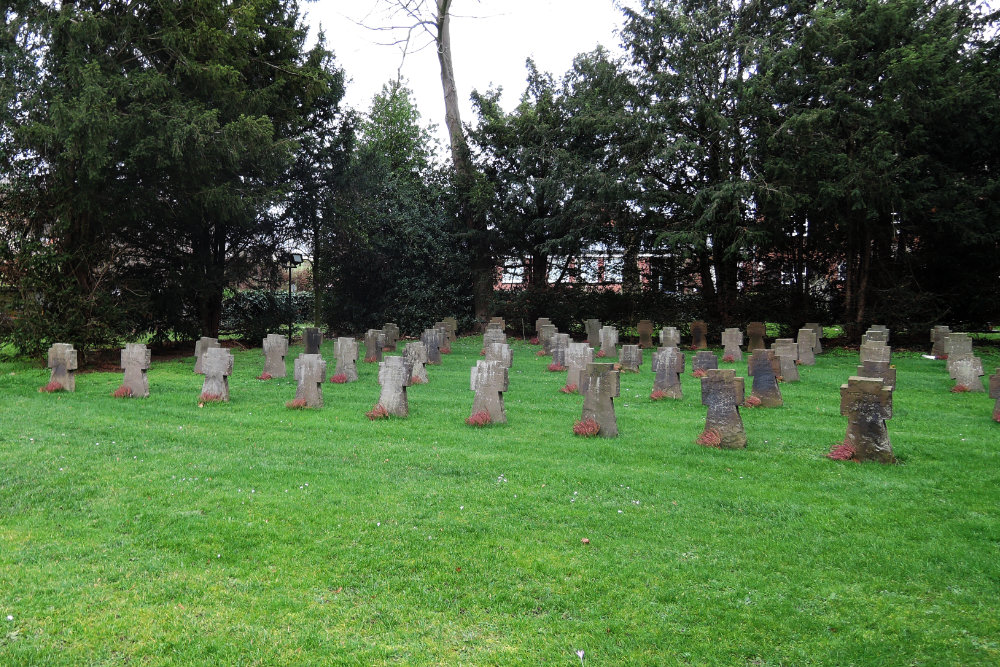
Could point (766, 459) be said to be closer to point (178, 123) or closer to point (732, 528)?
point (732, 528)

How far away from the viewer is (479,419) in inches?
366

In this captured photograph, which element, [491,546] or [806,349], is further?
[806,349]

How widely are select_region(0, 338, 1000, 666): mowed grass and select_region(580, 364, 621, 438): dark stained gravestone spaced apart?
41 centimetres

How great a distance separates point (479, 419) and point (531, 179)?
17.0 m

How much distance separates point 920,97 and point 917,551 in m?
18.2

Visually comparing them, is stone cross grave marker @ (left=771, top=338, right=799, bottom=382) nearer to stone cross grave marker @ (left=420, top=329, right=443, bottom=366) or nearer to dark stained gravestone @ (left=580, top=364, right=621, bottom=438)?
dark stained gravestone @ (left=580, top=364, right=621, bottom=438)

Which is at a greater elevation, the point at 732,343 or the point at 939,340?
the point at 939,340

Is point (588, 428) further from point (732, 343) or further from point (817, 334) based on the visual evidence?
point (817, 334)

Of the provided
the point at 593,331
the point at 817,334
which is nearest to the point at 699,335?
the point at 817,334

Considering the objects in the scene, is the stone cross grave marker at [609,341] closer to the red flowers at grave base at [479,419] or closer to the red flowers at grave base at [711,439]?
the red flowers at grave base at [479,419]

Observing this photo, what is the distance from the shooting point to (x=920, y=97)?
18.3 meters

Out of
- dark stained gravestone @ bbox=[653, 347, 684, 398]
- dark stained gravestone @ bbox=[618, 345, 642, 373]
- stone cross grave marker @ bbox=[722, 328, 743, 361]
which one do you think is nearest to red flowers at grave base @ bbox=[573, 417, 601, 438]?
dark stained gravestone @ bbox=[653, 347, 684, 398]

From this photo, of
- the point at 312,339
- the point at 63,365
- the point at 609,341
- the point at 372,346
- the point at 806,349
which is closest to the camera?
the point at 63,365

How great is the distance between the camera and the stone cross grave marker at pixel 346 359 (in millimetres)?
13856
